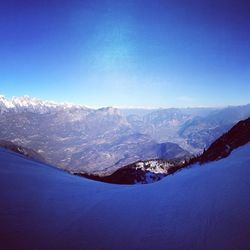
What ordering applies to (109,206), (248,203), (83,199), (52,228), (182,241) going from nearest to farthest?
(182,241), (52,228), (248,203), (109,206), (83,199)

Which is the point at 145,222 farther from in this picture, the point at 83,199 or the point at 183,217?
the point at 83,199

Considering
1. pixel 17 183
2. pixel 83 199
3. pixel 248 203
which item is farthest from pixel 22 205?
pixel 248 203

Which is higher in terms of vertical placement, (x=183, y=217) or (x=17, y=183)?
(x=17, y=183)

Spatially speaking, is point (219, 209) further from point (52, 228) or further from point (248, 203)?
point (52, 228)

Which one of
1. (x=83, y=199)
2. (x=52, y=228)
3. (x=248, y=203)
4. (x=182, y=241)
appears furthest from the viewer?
(x=83, y=199)

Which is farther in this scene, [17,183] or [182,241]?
[17,183]

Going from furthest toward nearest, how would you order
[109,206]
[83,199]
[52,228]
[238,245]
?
[83,199] → [109,206] → [52,228] → [238,245]

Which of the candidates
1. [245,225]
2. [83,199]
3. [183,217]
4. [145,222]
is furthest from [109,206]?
[245,225]
